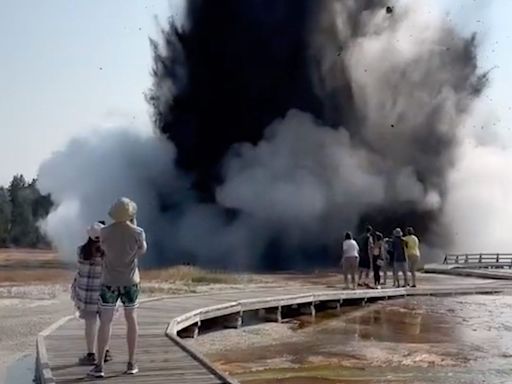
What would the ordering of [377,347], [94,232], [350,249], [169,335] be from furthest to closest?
[350,249] → [377,347] → [169,335] → [94,232]

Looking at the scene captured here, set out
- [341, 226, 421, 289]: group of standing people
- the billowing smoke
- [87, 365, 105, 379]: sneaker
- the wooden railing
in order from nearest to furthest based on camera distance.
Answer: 1. [87, 365, 105, 379]: sneaker
2. [341, 226, 421, 289]: group of standing people
3. the wooden railing
4. the billowing smoke

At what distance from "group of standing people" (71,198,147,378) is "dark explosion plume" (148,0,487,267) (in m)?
38.5

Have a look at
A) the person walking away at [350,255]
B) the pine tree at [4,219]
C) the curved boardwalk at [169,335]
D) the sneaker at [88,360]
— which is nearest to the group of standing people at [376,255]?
the person walking away at [350,255]

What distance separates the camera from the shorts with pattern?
852cm

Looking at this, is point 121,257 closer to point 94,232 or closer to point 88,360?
point 94,232

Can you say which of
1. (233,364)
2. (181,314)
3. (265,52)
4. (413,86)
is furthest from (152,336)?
(413,86)

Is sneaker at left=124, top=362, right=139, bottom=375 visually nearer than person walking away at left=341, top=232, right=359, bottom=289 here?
Yes

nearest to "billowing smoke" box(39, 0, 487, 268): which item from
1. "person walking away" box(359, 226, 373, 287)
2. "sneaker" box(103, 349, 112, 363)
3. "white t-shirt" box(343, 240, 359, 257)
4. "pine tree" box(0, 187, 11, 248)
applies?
"person walking away" box(359, 226, 373, 287)

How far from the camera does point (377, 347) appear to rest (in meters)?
15.0

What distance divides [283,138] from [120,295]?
39032 millimetres

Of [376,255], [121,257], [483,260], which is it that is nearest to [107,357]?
[121,257]

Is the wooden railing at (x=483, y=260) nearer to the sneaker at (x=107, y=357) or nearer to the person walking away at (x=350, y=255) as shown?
the person walking away at (x=350, y=255)

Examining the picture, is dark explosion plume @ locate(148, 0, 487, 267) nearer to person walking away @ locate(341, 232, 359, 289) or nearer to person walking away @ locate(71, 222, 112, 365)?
person walking away @ locate(341, 232, 359, 289)

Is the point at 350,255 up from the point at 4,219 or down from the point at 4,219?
down
